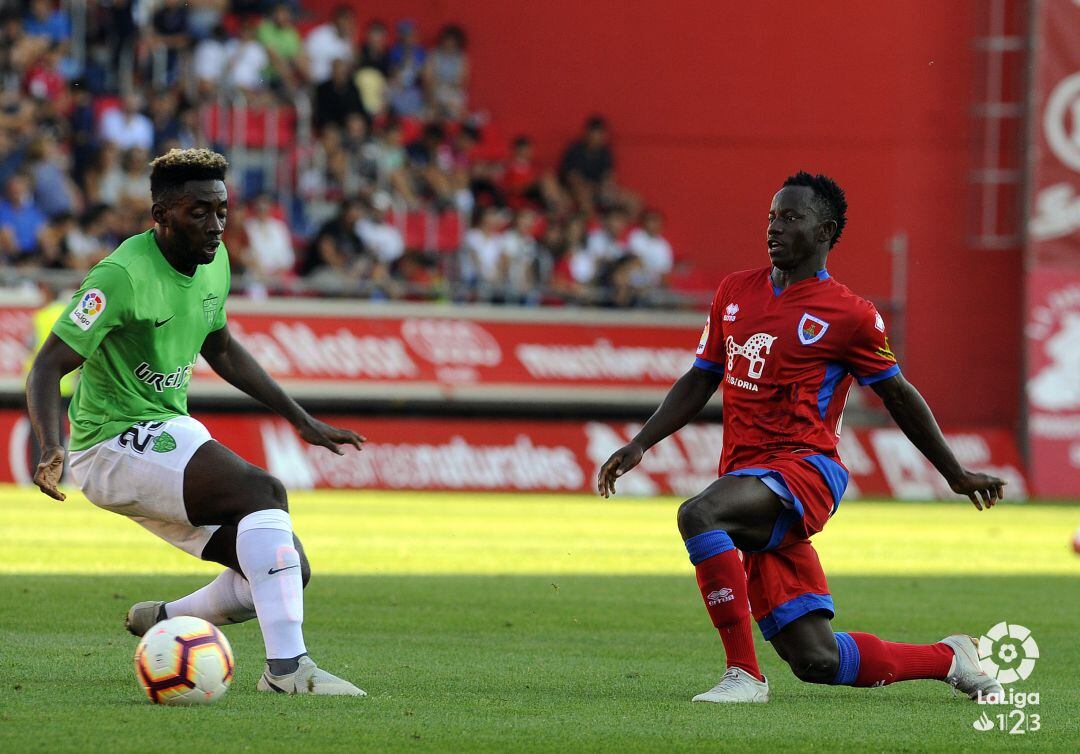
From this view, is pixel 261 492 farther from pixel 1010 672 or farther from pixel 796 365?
pixel 1010 672

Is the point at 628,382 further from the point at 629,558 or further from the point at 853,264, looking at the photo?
the point at 629,558

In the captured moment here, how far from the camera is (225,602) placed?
7.47 meters

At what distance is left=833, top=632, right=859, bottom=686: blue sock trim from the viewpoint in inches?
283

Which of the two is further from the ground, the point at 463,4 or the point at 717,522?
the point at 463,4

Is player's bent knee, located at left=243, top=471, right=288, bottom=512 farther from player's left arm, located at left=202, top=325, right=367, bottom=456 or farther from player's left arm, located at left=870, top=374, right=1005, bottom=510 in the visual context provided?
player's left arm, located at left=870, top=374, right=1005, bottom=510

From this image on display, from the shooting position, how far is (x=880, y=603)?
38.5 ft

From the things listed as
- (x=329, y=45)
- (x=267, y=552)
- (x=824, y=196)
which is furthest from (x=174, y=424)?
(x=329, y=45)

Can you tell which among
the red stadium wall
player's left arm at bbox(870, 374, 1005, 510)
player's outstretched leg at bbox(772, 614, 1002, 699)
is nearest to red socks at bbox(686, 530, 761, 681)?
player's outstretched leg at bbox(772, 614, 1002, 699)

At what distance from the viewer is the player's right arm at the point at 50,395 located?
6676 millimetres

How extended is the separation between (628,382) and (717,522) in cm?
1805

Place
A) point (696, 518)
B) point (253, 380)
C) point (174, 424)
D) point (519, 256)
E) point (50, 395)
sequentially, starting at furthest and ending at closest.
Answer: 1. point (519, 256)
2. point (253, 380)
3. point (174, 424)
4. point (696, 518)
5. point (50, 395)

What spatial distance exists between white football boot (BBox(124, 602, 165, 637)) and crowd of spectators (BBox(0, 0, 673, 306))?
14818 millimetres

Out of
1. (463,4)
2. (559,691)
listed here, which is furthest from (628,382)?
(559,691)

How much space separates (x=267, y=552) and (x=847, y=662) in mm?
2355
